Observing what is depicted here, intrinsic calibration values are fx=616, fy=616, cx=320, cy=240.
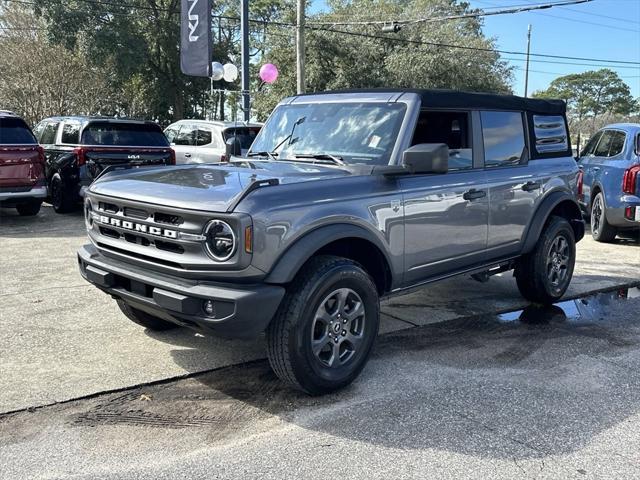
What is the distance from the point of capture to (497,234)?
5.30 m

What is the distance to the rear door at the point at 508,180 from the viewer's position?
524 cm

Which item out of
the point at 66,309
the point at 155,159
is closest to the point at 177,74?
the point at 155,159

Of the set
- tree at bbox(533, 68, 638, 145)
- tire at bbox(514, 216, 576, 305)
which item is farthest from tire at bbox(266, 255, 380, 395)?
tree at bbox(533, 68, 638, 145)

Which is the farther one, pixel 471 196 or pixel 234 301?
pixel 471 196

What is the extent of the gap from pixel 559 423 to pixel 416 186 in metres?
1.82

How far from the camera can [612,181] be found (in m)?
9.54

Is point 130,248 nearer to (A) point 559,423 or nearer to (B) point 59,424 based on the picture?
(B) point 59,424

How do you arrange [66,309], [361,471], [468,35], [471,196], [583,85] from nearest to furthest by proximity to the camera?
[361,471] → [471,196] → [66,309] → [468,35] → [583,85]

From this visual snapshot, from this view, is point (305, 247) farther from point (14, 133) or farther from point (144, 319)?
point (14, 133)

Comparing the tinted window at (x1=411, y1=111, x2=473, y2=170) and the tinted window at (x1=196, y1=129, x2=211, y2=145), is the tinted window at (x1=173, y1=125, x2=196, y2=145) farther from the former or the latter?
the tinted window at (x1=411, y1=111, x2=473, y2=170)

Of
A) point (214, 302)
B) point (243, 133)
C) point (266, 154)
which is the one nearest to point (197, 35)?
point (243, 133)

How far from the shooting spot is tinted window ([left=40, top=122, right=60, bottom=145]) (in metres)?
11.8

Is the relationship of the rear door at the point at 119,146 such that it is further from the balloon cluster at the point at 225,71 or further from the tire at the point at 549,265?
the tire at the point at 549,265

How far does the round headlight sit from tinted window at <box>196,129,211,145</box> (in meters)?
9.81
